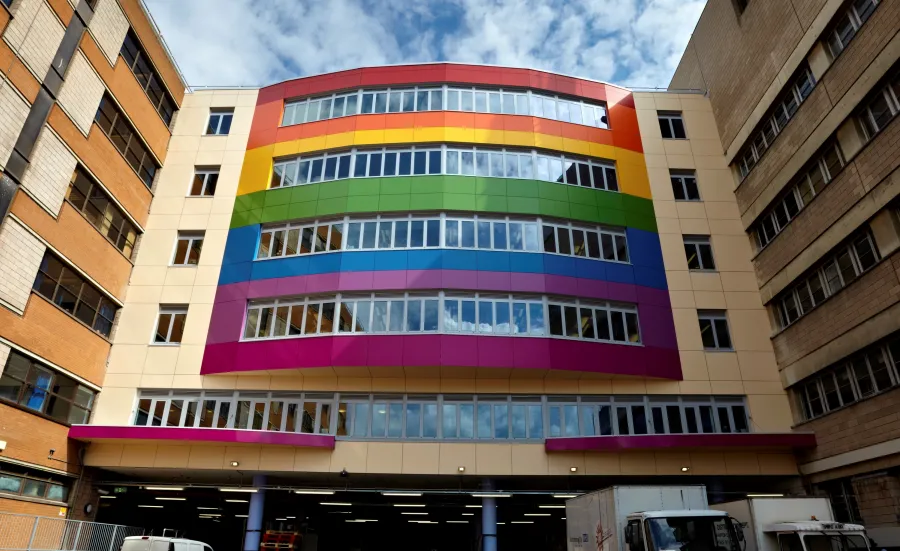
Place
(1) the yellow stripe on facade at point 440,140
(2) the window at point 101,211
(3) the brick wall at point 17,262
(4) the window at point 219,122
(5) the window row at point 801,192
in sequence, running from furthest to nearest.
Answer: (4) the window at point 219,122
(1) the yellow stripe on facade at point 440,140
(2) the window at point 101,211
(5) the window row at point 801,192
(3) the brick wall at point 17,262

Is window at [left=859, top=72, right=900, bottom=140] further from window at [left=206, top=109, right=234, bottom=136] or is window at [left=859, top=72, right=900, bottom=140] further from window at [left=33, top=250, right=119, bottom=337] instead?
window at [left=33, top=250, right=119, bottom=337]

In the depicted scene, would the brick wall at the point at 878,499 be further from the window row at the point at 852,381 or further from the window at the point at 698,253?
the window at the point at 698,253

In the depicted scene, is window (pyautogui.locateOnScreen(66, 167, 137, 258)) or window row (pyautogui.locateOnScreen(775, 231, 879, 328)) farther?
window (pyautogui.locateOnScreen(66, 167, 137, 258))

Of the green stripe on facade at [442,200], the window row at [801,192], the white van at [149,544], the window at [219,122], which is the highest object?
the window at [219,122]

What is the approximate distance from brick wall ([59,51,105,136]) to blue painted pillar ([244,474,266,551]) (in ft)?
54.9

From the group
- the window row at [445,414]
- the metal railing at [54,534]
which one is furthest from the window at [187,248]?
the metal railing at [54,534]

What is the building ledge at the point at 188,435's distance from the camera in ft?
75.0

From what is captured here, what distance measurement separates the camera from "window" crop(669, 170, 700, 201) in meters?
30.5

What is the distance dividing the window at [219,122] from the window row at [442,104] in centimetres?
316

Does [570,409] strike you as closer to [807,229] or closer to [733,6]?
[807,229]

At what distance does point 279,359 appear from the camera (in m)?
25.0

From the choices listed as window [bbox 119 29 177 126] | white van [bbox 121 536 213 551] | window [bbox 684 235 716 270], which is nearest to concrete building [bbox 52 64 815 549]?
window [bbox 684 235 716 270]

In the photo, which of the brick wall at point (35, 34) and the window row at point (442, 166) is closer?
the brick wall at point (35, 34)

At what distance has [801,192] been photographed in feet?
84.3
